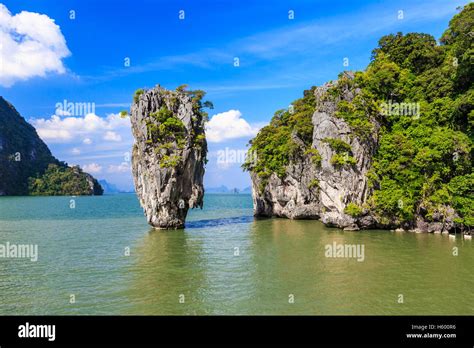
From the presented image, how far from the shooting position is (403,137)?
31594 mm

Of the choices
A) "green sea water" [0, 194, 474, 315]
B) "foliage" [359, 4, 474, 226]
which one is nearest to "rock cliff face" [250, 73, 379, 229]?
"foliage" [359, 4, 474, 226]

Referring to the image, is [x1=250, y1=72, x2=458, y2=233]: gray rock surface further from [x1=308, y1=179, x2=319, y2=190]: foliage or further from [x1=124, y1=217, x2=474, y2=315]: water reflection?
[x1=308, y1=179, x2=319, y2=190]: foliage

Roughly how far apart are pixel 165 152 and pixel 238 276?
65.2 feet

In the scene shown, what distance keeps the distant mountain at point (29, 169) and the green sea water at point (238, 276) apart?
4954 inches

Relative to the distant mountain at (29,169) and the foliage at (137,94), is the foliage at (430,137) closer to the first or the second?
the foliage at (137,94)

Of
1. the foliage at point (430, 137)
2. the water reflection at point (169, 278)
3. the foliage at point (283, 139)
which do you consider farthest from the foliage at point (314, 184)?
the water reflection at point (169, 278)

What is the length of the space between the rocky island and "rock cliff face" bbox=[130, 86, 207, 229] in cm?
1422

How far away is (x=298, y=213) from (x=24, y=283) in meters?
33.4

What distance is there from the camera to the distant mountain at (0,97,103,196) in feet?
446

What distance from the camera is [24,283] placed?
16.4 meters

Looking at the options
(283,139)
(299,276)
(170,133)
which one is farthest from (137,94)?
(299,276)

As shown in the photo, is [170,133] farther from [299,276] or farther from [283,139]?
[299,276]
